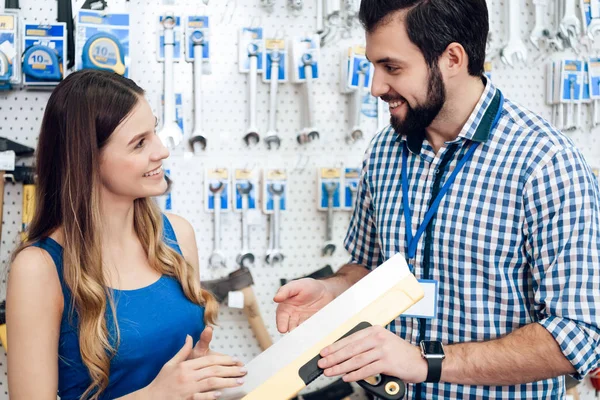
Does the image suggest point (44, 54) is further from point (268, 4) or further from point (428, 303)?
point (428, 303)

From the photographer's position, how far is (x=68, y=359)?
1.51m

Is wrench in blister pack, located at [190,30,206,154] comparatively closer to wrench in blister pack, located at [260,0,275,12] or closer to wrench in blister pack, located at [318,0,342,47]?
wrench in blister pack, located at [260,0,275,12]

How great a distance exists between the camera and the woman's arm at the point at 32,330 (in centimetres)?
143

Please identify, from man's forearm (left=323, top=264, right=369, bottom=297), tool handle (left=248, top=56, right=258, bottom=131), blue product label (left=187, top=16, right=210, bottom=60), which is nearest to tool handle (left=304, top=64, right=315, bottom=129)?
tool handle (left=248, top=56, right=258, bottom=131)

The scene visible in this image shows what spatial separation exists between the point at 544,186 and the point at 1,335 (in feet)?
6.32

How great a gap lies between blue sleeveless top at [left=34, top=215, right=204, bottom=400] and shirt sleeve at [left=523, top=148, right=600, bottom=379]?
3.07ft

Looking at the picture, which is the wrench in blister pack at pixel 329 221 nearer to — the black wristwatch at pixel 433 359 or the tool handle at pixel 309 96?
the tool handle at pixel 309 96

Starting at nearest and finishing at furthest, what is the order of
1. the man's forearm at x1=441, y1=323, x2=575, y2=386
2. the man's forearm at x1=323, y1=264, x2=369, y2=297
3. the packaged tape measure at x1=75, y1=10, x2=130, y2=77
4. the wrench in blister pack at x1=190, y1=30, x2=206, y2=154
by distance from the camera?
1. the man's forearm at x1=441, y1=323, x2=575, y2=386
2. the man's forearm at x1=323, y1=264, x2=369, y2=297
3. the packaged tape measure at x1=75, y1=10, x2=130, y2=77
4. the wrench in blister pack at x1=190, y1=30, x2=206, y2=154

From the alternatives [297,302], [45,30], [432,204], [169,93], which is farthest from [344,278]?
[45,30]

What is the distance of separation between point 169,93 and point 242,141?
1.23 feet

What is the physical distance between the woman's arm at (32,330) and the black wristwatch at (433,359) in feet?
2.90

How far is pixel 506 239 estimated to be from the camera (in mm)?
1517

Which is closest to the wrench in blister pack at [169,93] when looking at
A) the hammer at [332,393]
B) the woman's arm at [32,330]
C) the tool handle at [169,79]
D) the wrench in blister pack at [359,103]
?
the tool handle at [169,79]

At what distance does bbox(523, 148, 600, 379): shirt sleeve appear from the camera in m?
1.36
